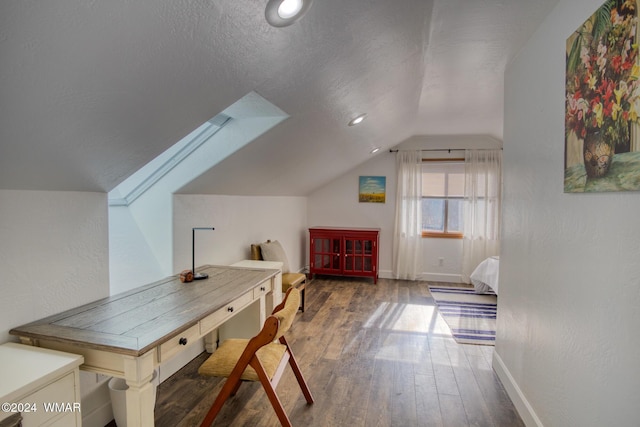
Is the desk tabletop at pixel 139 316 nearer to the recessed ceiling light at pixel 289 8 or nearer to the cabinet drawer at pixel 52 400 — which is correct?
the cabinet drawer at pixel 52 400

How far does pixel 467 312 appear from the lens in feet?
12.8

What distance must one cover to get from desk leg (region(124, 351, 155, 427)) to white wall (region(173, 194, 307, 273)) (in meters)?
1.25

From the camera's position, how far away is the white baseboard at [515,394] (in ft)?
6.12

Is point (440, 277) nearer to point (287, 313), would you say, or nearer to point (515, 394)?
point (515, 394)

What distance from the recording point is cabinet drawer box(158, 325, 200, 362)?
1.45 metres

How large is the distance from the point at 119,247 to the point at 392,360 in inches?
90.4

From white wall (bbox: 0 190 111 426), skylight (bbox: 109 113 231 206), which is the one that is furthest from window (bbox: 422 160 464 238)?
white wall (bbox: 0 190 111 426)

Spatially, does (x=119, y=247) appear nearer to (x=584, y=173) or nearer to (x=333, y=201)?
(x=584, y=173)

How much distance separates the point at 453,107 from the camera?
367 cm

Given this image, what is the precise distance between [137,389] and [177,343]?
243mm

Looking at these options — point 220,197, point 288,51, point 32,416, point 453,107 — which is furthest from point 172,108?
point 453,107

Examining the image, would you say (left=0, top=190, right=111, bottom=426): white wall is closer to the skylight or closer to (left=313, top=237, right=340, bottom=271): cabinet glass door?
the skylight

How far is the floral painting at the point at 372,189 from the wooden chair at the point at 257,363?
3666 mm

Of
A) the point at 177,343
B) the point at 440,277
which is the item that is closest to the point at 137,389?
the point at 177,343
